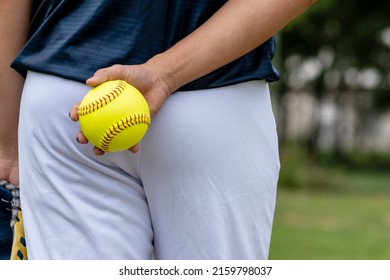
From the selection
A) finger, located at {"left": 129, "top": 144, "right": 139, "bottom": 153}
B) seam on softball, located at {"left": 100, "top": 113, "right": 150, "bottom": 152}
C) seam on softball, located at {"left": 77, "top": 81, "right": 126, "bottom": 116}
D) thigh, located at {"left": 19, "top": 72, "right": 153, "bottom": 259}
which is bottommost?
thigh, located at {"left": 19, "top": 72, "right": 153, "bottom": 259}

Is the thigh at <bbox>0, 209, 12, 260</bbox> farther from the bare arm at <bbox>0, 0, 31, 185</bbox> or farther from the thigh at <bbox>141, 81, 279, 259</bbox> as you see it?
the thigh at <bbox>141, 81, 279, 259</bbox>

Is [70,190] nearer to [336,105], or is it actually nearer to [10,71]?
[10,71]

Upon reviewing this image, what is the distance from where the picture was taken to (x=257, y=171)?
5.50ft

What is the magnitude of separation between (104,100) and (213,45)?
0.84 ft

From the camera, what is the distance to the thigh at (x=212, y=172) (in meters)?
1.60

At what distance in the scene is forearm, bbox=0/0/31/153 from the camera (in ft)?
5.69

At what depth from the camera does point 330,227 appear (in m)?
9.05

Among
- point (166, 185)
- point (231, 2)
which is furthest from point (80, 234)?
point (231, 2)

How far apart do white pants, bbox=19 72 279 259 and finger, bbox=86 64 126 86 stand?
10cm

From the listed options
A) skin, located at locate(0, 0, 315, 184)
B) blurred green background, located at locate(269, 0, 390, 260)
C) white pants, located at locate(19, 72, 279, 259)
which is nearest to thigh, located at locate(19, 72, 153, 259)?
white pants, located at locate(19, 72, 279, 259)

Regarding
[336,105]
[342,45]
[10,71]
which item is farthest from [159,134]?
[336,105]

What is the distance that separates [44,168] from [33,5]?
41 centimetres

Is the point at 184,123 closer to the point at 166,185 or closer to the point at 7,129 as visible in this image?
the point at 166,185
